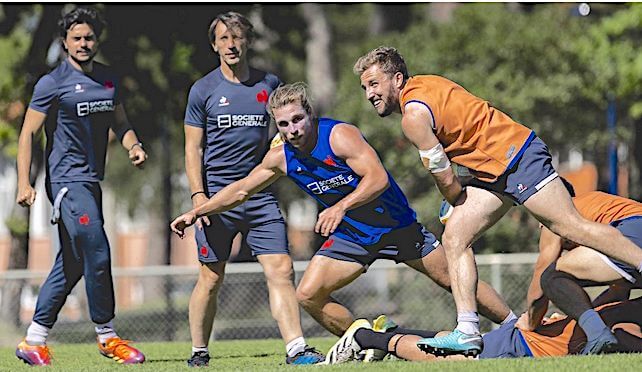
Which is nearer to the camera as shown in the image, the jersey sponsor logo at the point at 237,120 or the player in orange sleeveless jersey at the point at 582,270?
the player in orange sleeveless jersey at the point at 582,270

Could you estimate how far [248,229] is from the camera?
9.61 metres

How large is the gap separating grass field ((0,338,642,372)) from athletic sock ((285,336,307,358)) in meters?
0.16

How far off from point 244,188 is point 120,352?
6.35 ft

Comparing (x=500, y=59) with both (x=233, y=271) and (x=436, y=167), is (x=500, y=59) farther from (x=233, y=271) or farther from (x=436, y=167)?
(x=436, y=167)

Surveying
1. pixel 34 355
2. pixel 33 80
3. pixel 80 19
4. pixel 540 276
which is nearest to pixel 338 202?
pixel 540 276

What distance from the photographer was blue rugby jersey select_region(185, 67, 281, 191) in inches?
377

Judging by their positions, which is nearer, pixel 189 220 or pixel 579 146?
pixel 189 220

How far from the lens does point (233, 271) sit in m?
17.8

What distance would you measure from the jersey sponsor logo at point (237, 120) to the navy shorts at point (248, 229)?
0.52 m

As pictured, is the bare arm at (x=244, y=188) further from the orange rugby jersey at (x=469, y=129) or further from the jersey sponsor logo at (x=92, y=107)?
the jersey sponsor logo at (x=92, y=107)

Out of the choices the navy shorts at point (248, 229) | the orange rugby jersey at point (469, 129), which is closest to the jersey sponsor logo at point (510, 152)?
the orange rugby jersey at point (469, 129)

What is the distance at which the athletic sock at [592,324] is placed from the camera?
25.9ft

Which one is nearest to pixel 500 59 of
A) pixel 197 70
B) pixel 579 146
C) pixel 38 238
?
pixel 579 146

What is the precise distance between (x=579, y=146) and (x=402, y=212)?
16300 mm
